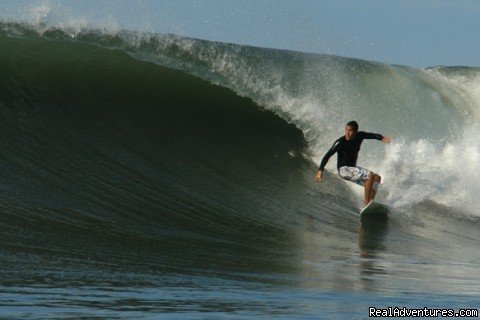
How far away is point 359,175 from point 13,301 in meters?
6.85

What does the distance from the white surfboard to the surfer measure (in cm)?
7

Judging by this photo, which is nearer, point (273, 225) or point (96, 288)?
point (96, 288)

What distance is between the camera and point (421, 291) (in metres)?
6.67

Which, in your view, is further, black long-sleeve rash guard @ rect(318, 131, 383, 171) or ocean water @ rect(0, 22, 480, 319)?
black long-sleeve rash guard @ rect(318, 131, 383, 171)

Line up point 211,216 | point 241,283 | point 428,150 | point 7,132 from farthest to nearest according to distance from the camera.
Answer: point 428,150, point 7,132, point 211,216, point 241,283

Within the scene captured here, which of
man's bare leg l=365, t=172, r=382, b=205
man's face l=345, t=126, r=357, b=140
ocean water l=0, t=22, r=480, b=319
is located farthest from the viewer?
man's face l=345, t=126, r=357, b=140

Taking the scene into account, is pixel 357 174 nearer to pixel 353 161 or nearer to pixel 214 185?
pixel 353 161

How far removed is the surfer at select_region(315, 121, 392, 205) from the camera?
11.6 meters

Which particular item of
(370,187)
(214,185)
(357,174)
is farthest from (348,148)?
(214,185)

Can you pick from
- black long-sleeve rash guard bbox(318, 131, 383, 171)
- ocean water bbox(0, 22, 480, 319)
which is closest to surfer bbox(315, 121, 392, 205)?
black long-sleeve rash guard bbox(318, 131, 383, 171)

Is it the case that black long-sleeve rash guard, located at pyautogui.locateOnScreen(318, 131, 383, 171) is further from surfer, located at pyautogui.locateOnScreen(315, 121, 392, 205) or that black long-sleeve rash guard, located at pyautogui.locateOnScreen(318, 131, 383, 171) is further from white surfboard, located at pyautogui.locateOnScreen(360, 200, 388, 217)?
white surfboard, located at pyautogui.locateOnScreen(360, 200, 388, 217)

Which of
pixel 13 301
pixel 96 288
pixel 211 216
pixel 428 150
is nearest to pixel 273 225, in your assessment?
pixel 211 216

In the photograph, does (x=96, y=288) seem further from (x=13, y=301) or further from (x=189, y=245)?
(x=189, y=245)

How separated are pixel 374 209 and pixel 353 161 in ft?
2.11
